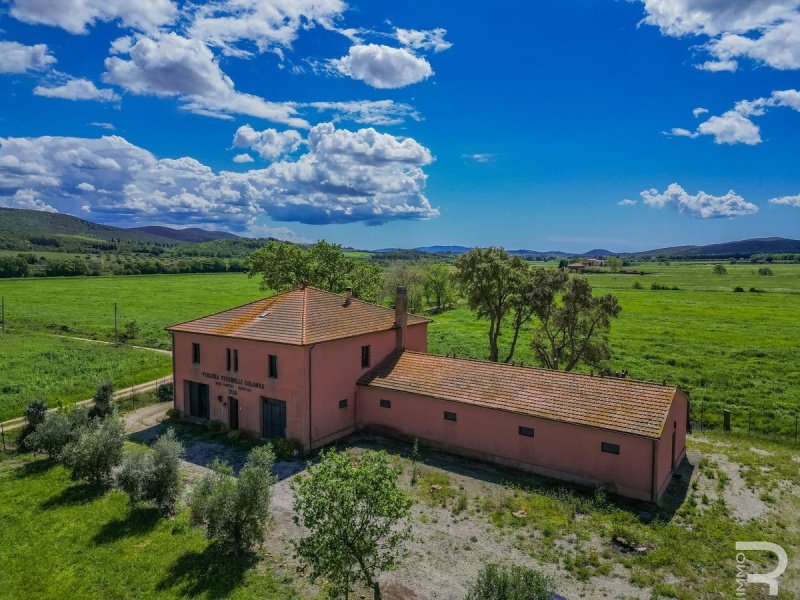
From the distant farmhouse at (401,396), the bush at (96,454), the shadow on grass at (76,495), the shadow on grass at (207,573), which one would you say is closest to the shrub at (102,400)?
the distant farmhouse at (401,396)

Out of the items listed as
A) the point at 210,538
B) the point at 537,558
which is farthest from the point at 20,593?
the point at 537,558

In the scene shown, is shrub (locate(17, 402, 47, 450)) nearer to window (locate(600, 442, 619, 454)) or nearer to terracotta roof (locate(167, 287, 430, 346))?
terracotta roof (locate(167, 287, 430, 346))

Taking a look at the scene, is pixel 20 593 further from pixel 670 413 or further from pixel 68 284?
pixel 68 284

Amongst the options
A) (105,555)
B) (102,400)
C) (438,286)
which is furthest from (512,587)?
(438,286)

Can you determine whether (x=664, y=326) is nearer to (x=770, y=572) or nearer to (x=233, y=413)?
(x=770, y=572)

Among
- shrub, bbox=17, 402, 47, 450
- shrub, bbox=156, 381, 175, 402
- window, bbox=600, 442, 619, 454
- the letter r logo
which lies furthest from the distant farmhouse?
shrub, bbox=17, 402, 47, 450
